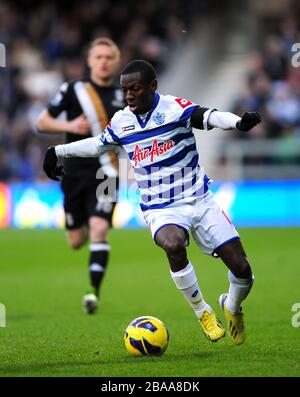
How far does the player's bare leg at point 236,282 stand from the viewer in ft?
24.0

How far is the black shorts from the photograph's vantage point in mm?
10609

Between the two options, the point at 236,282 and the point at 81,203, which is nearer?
the point at 236,282

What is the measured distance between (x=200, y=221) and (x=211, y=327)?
2.64 feet

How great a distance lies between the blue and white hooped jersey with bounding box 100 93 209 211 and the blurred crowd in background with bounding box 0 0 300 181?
1363 centimetres

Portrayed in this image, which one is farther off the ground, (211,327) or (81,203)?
(81,203)

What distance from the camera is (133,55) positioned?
24.1 metres

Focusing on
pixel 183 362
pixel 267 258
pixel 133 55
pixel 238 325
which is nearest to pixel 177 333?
pixel 238 325

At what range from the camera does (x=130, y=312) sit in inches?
392

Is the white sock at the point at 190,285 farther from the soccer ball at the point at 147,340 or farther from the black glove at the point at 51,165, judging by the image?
the black glove at the point at 51,165

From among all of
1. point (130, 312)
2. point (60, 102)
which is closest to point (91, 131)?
point (60, 102)

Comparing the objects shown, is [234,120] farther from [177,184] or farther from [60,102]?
[60,102]

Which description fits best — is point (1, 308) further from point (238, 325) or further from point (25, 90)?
point (25, 90)
